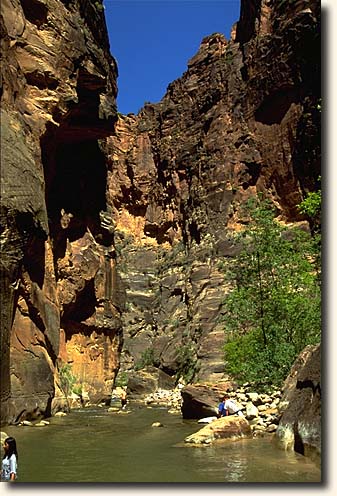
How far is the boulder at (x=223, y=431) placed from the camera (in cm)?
1432

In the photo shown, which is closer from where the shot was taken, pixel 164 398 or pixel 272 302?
pixel 272 302

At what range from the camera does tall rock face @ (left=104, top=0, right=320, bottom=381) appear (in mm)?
51938

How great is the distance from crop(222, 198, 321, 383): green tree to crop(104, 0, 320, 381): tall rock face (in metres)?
17.8

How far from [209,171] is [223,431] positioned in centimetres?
5060

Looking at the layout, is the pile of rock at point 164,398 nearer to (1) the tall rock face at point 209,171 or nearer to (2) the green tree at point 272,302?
(1) the tall rock face at point 209,171

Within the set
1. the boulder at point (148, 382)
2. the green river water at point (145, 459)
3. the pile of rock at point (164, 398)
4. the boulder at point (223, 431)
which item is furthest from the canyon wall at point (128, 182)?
the boulder at point (223, 431)

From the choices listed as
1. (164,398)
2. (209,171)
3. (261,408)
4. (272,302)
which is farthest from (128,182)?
(261,408)

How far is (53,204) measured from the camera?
104ft

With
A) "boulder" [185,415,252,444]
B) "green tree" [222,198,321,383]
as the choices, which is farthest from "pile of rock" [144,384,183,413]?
"boulder" [185,415,252,444]

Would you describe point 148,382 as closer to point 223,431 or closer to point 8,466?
point 223,431

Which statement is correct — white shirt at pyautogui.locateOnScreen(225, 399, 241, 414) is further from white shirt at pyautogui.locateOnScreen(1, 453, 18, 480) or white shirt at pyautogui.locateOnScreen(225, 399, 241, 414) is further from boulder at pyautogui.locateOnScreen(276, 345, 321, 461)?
white shirt at pyautogui.locateOnScreen(1, 453, 18, 480)

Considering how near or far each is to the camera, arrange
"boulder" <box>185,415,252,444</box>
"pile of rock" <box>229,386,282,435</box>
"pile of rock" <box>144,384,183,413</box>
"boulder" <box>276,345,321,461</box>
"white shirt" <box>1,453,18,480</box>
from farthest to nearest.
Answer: "pile of rock" <box>144,384,183,413</box> < "pile of rock" <box>229,386,282,435</box> < "boulder" <box>185,415,252,444</box> < "boulder" <box>276,345,321,461</box> < "white shirt" <box>1,453,18,480</box>

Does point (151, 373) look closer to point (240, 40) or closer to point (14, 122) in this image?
point (14, 122)

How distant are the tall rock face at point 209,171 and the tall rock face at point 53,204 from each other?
40.1 ft
